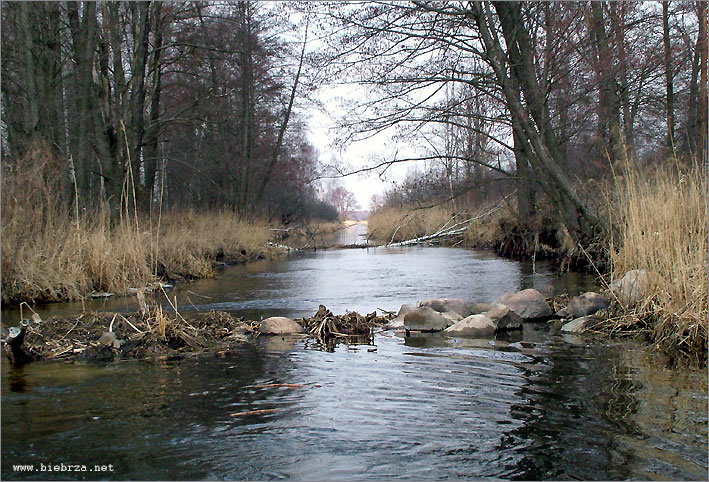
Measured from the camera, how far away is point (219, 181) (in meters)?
27.6

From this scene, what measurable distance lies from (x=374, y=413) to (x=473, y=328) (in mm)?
2898

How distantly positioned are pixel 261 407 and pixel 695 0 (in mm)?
16722

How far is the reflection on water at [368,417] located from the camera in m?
3.12

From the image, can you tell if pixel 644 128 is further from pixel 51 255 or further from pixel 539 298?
pixel 51 255

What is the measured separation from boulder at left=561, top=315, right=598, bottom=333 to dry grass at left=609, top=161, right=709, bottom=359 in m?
0.28

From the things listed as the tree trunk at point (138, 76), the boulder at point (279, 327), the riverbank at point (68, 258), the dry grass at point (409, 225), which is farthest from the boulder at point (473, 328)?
the dry grass at point (409, 225)

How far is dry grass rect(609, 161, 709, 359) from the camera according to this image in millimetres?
5418

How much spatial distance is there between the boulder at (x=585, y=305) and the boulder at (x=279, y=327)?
2983mm

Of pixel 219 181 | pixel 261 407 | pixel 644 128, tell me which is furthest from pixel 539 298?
pixel 219 181

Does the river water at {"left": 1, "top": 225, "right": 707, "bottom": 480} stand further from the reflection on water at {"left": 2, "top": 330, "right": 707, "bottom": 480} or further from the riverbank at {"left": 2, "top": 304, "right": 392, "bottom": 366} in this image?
the riverbank at {"left": 2, "top": 304, "right": 392, "bottom": 366}

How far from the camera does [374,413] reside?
393 centimetres

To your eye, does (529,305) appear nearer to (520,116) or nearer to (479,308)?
(479,308)

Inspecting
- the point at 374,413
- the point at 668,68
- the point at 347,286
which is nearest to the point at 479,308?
the point at 347,286

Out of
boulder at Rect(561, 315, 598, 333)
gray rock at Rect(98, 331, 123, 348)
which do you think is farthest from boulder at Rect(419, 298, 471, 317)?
gray rock at Rect(98, 331, 123, 348)
